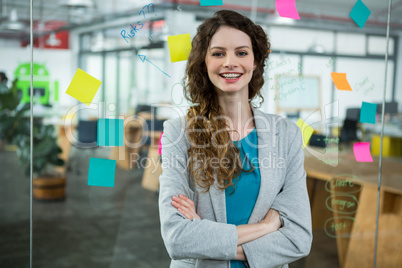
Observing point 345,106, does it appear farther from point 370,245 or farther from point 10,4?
point 10,4

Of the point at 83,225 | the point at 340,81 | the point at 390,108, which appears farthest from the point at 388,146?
the point at 83,225

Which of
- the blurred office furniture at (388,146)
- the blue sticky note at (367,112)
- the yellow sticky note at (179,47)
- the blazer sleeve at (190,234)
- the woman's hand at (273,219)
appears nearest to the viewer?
the blazer sleeve at (190,234)

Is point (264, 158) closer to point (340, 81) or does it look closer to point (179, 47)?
point (179, 47)

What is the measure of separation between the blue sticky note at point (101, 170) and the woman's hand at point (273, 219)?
2.60ft

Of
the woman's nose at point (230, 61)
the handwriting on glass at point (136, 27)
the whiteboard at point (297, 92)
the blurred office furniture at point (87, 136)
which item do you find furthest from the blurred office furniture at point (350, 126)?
the blurred office furniture at point (87, 136)

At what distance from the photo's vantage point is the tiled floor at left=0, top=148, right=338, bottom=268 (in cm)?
202

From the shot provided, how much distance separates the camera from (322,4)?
2.23 meters

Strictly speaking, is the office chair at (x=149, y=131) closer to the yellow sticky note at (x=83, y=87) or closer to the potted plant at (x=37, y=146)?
the yellow sticky note at (x=83, y=87)

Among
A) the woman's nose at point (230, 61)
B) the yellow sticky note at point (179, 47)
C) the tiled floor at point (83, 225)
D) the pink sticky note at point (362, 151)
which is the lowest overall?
the tiled floor at point (83, 225)

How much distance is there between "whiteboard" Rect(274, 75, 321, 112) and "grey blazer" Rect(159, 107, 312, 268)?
55cm

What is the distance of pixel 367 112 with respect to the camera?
2221mm

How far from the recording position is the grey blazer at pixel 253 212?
4.02ft

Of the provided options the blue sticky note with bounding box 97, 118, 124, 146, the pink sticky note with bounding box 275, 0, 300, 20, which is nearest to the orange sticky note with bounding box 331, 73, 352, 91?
the pink sticky note with bounding box 275, 0, 300, 20

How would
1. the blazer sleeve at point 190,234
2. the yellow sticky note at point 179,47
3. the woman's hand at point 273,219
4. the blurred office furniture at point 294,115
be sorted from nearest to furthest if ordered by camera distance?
the blazer sleeve at point 190,234, the woman's hand at point 273,219, the yellow sticky note at point 179,47, the blurred office furniture at point 294,115
